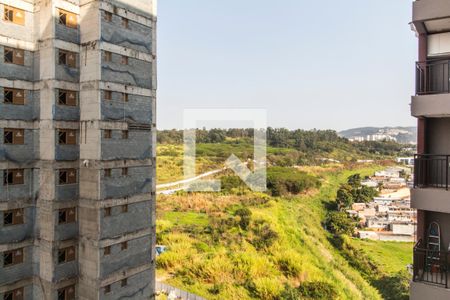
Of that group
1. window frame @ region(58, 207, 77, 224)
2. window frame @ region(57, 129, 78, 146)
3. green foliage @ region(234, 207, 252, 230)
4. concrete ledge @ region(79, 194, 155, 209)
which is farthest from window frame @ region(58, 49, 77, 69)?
green foliage @ region(234, 207, 252, 230)

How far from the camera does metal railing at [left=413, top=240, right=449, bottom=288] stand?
157 inches

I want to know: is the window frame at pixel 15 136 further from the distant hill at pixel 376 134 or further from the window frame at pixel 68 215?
the distant hill at pixel 376 134

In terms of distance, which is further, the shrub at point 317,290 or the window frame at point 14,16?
the shrub at point 317,290

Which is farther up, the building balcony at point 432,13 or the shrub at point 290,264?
the building balcony at point 432,13

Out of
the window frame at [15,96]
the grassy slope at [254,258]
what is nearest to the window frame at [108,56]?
the window frame at [15,96]

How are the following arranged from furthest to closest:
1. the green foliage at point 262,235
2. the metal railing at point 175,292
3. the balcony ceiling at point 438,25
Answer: the green foliage at point 262,235 < the metal railing at point 175,292 < the balcony ceiling at point 438,25

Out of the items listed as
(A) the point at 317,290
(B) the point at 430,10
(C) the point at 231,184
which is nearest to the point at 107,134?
(B) the point at 430,10

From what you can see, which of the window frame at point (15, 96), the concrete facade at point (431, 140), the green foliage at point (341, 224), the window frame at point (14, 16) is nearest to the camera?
the concrete facade at point (431, 140)

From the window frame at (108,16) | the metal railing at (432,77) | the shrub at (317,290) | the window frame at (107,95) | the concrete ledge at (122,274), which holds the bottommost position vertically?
the shrub at (317,290)

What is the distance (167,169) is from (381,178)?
15807mm

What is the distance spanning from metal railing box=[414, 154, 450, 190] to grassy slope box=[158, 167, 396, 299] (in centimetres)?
969

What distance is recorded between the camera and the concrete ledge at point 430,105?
157 inches

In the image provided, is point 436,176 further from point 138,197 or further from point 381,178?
point 381,178

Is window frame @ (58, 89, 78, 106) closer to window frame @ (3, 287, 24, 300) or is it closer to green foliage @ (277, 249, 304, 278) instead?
window frame @ (3, 287, 24, 300)
